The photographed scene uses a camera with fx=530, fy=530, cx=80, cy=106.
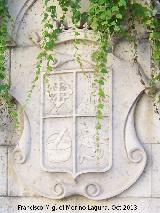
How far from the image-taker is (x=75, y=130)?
3855 millimetres

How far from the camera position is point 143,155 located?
3771 millimetres

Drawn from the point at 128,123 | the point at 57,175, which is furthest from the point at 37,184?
the point at 128,123

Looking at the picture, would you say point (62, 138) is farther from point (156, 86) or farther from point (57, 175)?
point (156, 86)

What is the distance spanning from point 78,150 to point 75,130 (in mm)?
147

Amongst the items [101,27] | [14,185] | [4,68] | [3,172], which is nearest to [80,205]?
[14,185]

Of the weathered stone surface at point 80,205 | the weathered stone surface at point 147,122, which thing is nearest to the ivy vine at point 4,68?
the weathered stone surface at point 80,205

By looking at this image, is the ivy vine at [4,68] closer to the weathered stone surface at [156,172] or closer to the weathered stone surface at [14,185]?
the weathered stone surface at [14,185]

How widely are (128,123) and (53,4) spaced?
1.05 meters

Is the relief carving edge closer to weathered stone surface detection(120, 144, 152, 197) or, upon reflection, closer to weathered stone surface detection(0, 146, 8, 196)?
weathered stone surface detection(0, 146, 8, 196)

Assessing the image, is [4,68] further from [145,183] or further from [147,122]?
→ [145,183]

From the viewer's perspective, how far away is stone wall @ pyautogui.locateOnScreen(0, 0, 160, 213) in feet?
12.5

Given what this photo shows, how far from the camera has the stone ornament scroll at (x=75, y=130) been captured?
380 centimetres

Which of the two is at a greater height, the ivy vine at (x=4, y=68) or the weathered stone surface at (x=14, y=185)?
the ivy vine at (x=4, y=68)


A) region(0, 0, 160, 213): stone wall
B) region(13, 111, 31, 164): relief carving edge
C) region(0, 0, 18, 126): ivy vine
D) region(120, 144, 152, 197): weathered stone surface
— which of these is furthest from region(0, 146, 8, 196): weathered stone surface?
region(120, 144, 152, 197): weathered stone surface
